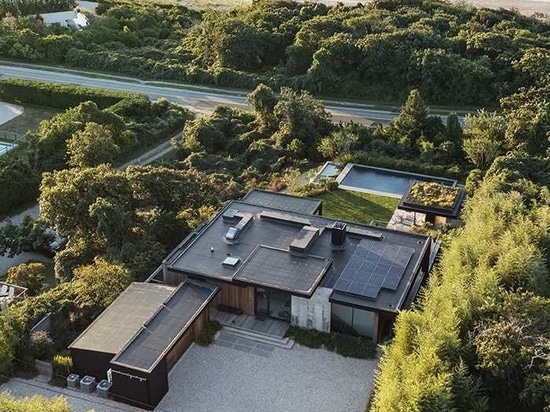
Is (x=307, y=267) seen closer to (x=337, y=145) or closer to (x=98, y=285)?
(x=98, y=285)

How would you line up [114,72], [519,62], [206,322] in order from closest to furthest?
[206,322]
[519,62]
[114,72]

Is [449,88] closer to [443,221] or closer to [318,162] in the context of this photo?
[318,162]

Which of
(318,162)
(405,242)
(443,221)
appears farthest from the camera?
(318,162)

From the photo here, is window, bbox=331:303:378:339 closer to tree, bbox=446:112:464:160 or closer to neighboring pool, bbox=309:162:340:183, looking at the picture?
neighboring pool, bbox=309:162:340:183

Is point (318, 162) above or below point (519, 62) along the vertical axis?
below

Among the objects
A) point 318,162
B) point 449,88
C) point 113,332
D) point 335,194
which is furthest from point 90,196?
point 449,88

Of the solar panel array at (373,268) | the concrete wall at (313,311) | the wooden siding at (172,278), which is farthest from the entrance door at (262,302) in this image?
the wooden siding at (172,278)
